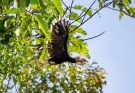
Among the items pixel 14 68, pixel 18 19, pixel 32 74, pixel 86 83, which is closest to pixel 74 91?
pixel 86 83

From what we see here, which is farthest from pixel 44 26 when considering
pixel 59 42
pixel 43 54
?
pixel 43 54

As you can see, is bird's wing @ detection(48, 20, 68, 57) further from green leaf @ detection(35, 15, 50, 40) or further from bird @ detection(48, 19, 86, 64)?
green leaf @ detection(35, 15, 50, 40)

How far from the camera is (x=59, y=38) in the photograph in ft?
8.04

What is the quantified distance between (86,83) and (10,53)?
3144mm

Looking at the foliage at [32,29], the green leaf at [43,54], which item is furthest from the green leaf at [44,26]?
the green leaf at [43,54]

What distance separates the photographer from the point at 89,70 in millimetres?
6492

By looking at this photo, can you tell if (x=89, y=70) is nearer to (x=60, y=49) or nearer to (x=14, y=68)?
(x=14, y=68)

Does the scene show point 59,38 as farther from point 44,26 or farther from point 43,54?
point 44,26

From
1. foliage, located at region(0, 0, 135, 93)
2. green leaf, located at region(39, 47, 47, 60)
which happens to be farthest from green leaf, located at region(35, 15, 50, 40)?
green leaf, located at region(39, 47, 47, 60)

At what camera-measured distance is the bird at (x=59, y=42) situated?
2.42 meters

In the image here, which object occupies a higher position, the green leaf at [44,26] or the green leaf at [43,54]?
the green leaf at [43,54]

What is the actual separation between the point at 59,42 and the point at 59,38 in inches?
1.5

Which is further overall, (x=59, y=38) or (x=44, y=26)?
(x=59, y=38)

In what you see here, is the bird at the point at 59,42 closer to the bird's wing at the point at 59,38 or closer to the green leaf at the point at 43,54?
the bird's wing at the point at 59,38
